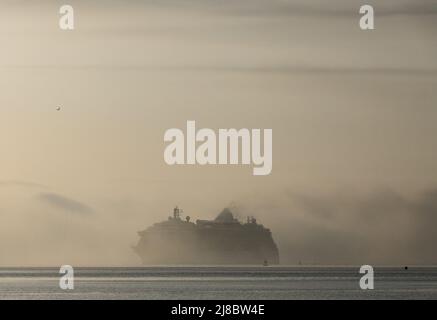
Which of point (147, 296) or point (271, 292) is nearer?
point (147, 296)

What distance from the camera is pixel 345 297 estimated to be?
116750 millimetres
